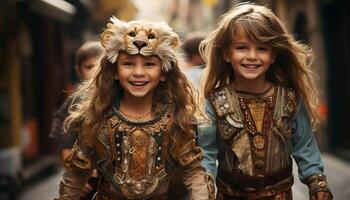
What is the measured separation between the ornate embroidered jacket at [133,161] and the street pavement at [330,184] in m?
5.25

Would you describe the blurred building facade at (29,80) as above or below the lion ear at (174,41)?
below

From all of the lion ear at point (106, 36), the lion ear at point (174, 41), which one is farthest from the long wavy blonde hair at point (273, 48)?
the lion ear at point (106, 36)

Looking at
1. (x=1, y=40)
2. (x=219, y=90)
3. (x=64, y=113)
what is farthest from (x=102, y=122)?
(x=1, y=40)

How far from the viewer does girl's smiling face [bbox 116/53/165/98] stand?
151 inches

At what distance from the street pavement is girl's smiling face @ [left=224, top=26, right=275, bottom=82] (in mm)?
4936

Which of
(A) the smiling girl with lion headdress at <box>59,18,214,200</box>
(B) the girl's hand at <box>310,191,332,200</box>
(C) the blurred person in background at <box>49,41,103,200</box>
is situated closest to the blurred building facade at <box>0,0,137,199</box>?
(C) the blurred person in background at <box>49,41,103,200</box>

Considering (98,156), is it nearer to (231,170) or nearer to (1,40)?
(231,170)

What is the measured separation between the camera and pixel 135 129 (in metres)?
3.82

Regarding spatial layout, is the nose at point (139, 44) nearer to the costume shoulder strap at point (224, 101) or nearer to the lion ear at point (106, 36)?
the lion ear at point (106, 36)

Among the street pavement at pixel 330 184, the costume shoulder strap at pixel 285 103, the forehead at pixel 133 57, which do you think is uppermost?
the forehead at pixel 133 57

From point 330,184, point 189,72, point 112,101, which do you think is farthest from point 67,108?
point 330,184

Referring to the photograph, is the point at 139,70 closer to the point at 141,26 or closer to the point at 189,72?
the point at 141,26

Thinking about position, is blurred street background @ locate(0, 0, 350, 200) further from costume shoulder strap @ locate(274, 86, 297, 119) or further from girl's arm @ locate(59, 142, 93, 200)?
girl's arm @ locate(59, 142, 93, 200)

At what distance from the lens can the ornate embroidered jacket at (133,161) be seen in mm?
3791
